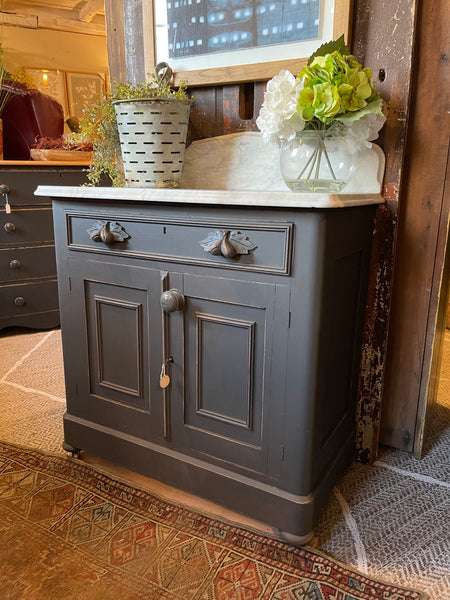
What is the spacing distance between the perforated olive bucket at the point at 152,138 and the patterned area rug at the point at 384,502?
1.07m

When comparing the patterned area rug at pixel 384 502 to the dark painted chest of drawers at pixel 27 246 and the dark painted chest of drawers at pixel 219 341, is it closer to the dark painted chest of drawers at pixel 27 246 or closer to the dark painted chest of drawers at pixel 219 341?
the dark painted chest of drawers at pixel 219 341

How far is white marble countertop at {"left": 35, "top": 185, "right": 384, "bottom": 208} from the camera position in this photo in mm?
1053

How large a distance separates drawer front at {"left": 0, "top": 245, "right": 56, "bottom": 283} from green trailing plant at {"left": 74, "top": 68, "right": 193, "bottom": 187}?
1.35m

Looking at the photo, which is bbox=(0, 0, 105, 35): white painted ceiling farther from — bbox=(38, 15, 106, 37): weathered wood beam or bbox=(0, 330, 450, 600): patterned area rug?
bbox=(0, 330, 450, 600): patterned area rug

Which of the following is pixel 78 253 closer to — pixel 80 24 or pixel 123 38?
pixel 123 38

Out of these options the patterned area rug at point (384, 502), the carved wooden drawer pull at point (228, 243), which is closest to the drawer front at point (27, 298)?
the patterned area rug at point (384, 502)

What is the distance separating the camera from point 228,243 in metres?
1.19

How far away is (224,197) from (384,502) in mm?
1089

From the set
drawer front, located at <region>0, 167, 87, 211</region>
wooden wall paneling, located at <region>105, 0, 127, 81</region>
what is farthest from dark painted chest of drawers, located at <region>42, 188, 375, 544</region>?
drawer front, located at <region>0, 167, 87, 211</region>

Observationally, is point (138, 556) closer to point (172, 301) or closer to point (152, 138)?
point (172, 301)

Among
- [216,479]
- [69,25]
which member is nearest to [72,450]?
[216,479]

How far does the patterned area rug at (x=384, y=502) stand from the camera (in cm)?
125

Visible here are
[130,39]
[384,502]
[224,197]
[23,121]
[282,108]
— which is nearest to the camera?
[224,197]

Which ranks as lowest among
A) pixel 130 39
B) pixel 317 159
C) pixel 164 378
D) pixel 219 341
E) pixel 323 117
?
pixel 164 378
